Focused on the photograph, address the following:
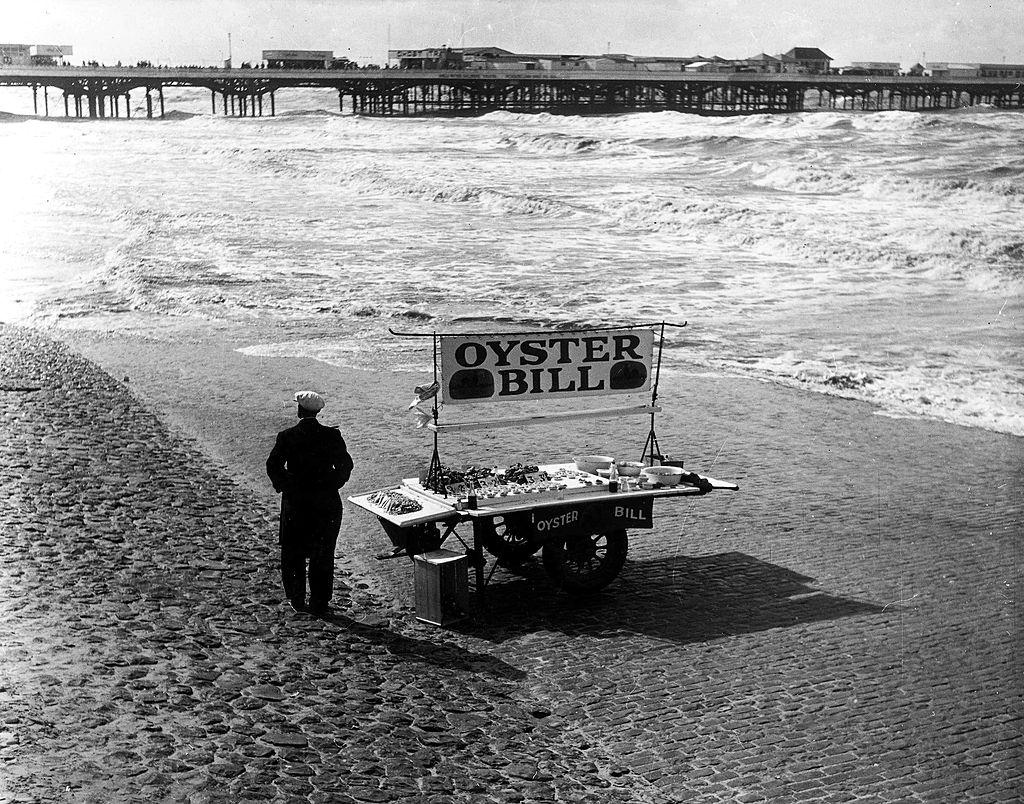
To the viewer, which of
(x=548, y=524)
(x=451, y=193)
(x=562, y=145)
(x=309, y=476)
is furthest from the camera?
(x=562, y=145)

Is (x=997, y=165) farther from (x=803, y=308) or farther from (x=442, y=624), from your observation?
(x=442, y=624)

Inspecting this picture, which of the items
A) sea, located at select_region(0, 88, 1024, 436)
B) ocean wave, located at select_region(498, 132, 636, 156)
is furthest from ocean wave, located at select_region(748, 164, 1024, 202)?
ocean wave, located at select_region(498, 132, 636, 156)

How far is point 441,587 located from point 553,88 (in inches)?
3379

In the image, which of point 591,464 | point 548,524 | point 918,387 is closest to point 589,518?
point 548,524

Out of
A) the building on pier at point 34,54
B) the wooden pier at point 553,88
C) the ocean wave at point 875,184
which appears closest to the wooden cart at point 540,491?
the ocean wave at point 875,184

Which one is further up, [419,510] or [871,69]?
[871,69]

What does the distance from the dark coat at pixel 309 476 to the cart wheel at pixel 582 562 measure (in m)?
1.53

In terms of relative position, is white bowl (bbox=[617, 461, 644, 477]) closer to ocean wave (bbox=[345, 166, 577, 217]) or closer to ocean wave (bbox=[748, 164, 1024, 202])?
ocean wave (bbox=[345, 166, 577, 217])

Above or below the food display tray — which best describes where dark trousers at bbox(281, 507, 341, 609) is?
below

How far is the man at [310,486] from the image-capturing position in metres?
7.83

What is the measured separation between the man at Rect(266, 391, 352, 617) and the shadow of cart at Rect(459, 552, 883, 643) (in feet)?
3.51

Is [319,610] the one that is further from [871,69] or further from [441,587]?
[871,69]

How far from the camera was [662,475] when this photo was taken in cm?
859

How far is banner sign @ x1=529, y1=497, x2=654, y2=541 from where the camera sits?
321 inches
